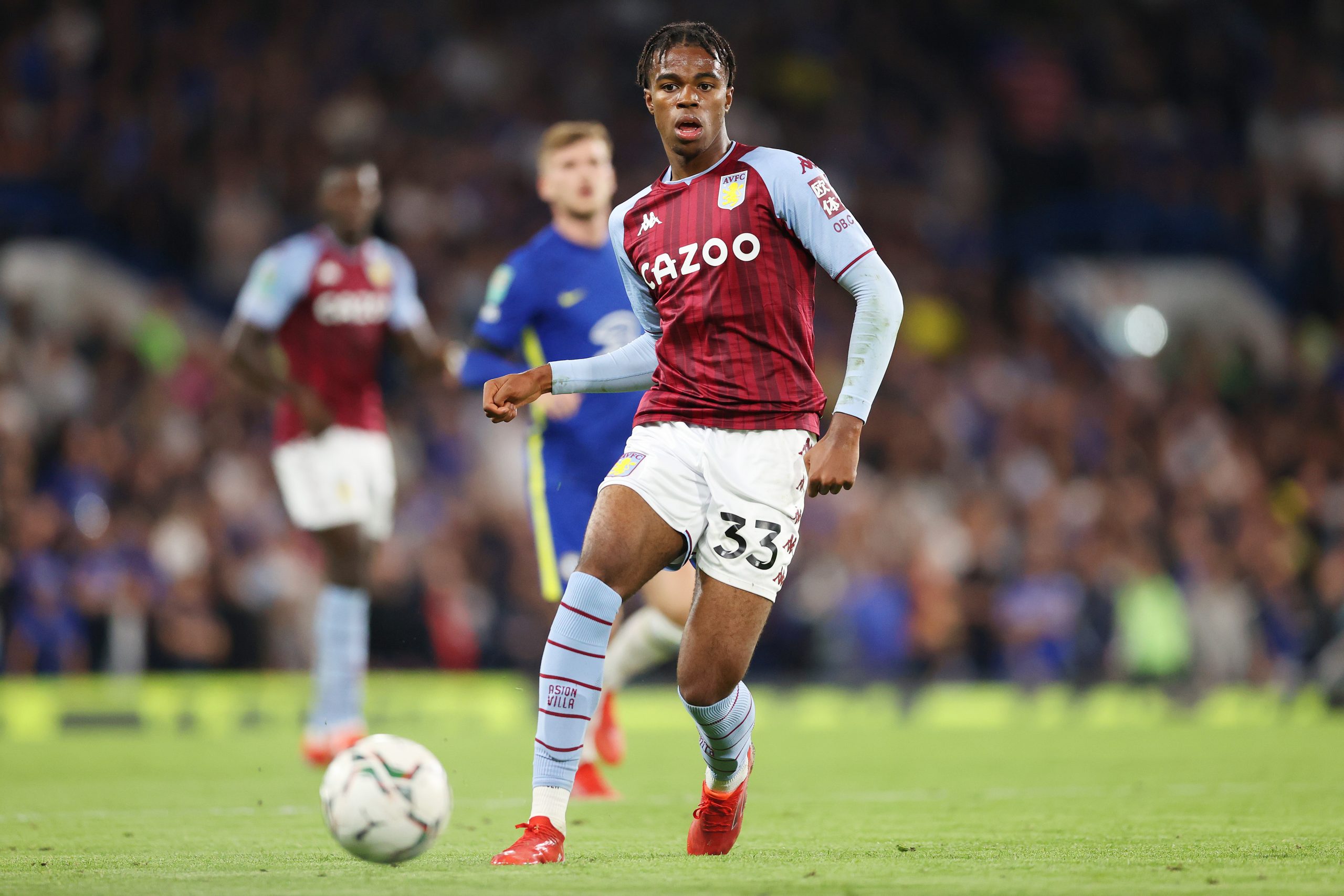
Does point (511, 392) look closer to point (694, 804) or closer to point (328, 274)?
point (694, 804)

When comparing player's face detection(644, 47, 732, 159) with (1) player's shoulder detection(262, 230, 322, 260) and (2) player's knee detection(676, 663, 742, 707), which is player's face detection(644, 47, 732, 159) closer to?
(2) player's knee detection(676, 663, 742, 707)

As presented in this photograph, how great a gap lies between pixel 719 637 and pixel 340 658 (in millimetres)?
4404

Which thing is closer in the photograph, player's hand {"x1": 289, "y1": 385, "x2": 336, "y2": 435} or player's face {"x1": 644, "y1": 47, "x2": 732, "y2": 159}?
player's face {"x1": 644, "y1": 47, "x2": 732, "y2": 159}

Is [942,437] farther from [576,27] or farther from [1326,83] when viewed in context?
[1326,83]

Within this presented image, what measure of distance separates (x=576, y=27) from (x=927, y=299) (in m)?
5.62

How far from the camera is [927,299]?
67.5 feet

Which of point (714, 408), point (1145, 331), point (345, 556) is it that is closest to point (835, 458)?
point (714, 408)

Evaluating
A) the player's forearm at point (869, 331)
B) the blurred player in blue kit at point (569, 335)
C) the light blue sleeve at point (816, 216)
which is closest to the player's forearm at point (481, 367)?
the blurred player in blue kit at point (569, 335)

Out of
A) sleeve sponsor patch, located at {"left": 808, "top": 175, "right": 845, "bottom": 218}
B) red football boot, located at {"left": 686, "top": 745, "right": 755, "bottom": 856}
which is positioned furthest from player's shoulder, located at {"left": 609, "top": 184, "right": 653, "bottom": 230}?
red football boot, located at {"left": 686, "top": 745, "right": 755, "bottom": 856}

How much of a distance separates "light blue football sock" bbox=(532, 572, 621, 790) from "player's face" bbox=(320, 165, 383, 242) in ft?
15.2

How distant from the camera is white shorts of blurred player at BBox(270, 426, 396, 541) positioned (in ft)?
29.5

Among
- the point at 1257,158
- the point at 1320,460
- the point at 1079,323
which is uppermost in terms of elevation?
the point at 1257,158

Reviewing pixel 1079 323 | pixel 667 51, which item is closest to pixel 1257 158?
pixel 1079 323

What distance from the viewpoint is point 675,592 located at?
7.12 m
